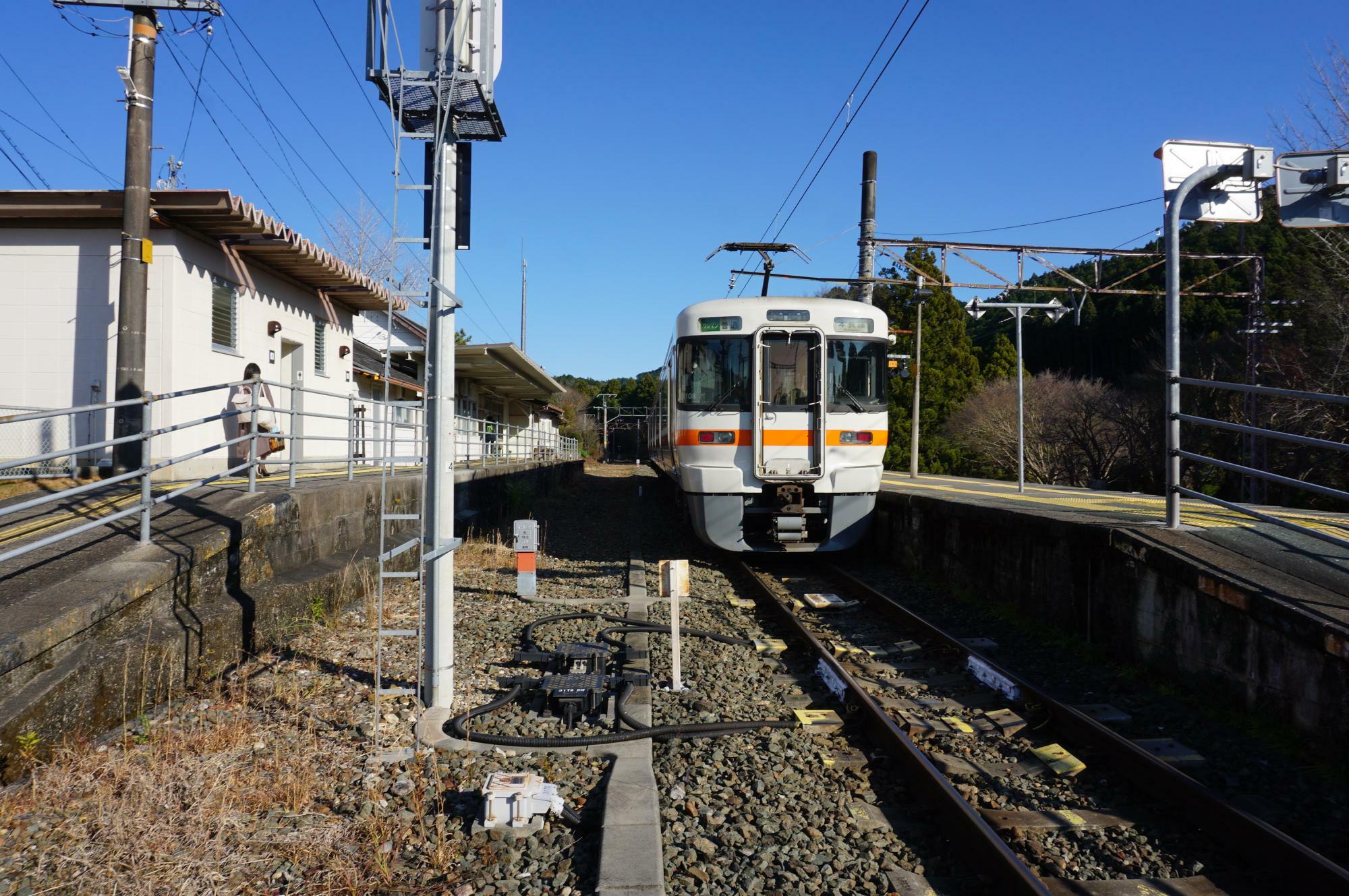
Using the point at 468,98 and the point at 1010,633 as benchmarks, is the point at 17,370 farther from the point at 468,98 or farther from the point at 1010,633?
the point at 1010,633

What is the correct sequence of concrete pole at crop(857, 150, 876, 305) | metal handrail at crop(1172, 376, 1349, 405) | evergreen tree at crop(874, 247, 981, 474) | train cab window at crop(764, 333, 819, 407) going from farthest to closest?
evergreen tree at crop(874, 247, 981, 474) → concrete pole at crop(857, 150, 876, 305) → train cab window at crop(764, 333, 819, 407) → metal handrail at crop(1172, 376, 1349, 405)

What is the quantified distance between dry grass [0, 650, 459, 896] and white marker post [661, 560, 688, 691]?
1.99 metres

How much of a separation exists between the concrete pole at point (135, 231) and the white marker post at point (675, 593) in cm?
721

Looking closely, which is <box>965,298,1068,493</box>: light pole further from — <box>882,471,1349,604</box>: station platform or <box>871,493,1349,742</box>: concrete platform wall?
<box>871,493,1349,742</box>: concrete platform wall

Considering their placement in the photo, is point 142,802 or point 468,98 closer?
point 142,802

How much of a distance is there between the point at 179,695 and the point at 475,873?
2.70m

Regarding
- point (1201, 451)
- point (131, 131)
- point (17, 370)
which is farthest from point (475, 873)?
point (1201, 451)

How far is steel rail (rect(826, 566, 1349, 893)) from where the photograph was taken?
321 cm

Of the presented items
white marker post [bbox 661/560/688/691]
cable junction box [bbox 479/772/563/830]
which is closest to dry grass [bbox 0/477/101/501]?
white marker post [bbox 661/560/688/691]

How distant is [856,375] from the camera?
1049 cm

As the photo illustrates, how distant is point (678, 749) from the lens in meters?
4.61

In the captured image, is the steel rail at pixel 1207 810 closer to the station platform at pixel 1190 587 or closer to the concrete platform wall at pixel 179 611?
the station platform at pixel 1190 587

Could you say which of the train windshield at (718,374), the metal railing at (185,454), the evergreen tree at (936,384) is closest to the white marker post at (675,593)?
the metal railing at (185,454)

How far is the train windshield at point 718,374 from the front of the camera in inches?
403
